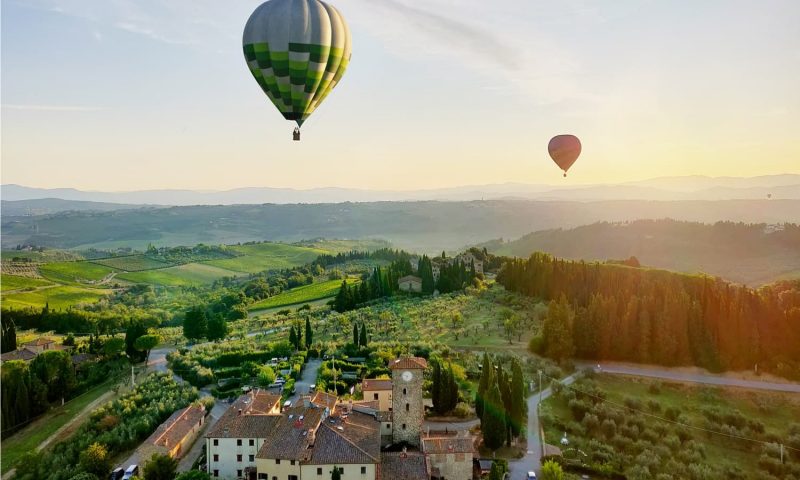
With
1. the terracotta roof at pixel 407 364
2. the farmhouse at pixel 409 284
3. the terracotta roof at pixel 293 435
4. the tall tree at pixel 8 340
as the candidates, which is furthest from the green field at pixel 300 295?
the terracotta roof at pixel 407 364

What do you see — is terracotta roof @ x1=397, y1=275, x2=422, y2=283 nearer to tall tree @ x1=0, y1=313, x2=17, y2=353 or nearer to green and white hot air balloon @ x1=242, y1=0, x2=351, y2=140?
tall tree @ x1=0, y1=313, x2=17, y2=353

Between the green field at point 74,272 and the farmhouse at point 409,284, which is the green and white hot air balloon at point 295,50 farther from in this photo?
the green field at point 74,272

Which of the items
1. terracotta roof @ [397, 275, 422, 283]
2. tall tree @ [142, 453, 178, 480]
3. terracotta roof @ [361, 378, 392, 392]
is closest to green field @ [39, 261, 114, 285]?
terracotta roof @ [397, 275, 422, 283]

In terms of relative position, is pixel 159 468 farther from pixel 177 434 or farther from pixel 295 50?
pixel 295 50

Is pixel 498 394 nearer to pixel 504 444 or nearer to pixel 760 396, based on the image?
pixel 504 444

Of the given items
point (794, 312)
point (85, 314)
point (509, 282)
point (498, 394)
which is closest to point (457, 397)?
point (498, 394)

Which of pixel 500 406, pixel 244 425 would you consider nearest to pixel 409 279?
pixel 500 406
